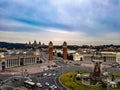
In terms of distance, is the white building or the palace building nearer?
the palace building

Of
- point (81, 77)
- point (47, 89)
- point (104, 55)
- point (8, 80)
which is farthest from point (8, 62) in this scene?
point (104, 55)

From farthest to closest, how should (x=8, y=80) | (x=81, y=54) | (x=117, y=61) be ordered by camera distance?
(x=81, y=54) → (x=117, y=61) → (x=8, y=80)

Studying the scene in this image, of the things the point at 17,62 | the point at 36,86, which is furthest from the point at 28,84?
the point at 17,62

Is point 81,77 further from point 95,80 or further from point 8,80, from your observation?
point 8,80

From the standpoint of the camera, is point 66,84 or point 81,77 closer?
point 66,84

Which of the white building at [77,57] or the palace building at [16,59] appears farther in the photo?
the white building at [77,57]

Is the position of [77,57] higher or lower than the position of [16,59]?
lower

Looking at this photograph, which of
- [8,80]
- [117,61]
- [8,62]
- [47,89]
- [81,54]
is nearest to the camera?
[47,89]

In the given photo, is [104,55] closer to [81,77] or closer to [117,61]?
[117,61]

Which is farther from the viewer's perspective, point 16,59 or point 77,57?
point 77,57
